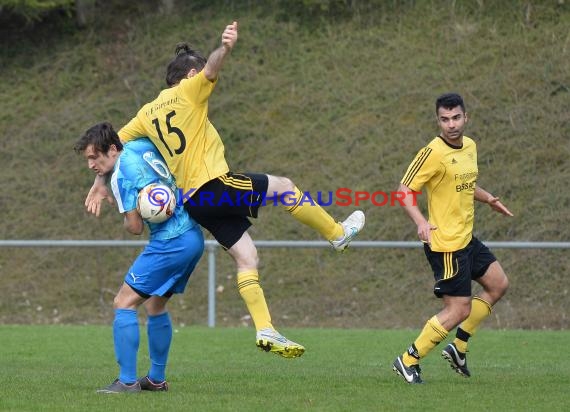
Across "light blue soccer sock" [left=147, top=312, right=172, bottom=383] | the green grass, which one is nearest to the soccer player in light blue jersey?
"light blue soccer sock" [left=147, top=312, right=172, bottom=383]

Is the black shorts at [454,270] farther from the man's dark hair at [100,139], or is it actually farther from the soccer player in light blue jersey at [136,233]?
the man's dark hair at [100,139]

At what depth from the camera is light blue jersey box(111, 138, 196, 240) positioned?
730 centimetres

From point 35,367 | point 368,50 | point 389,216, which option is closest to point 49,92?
point 368,50

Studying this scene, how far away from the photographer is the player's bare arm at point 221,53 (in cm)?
724

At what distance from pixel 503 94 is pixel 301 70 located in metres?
4.07

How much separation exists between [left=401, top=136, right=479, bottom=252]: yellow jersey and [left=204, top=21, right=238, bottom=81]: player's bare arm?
5.96 ft

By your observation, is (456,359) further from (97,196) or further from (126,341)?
(97,196)

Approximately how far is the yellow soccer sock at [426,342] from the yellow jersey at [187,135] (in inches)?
81.0

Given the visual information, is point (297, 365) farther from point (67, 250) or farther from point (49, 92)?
point (49, 92)

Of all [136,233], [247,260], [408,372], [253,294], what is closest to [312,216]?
[247,260]

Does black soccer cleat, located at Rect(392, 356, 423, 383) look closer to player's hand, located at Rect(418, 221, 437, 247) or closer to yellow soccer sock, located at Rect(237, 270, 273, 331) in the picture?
player's hand, located at Rect(418, 221, 437, 247)

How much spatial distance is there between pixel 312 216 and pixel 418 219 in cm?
84

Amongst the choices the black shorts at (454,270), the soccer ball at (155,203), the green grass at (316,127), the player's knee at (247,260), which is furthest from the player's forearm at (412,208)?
the green grass at (316,127)

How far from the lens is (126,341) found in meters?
7.38
